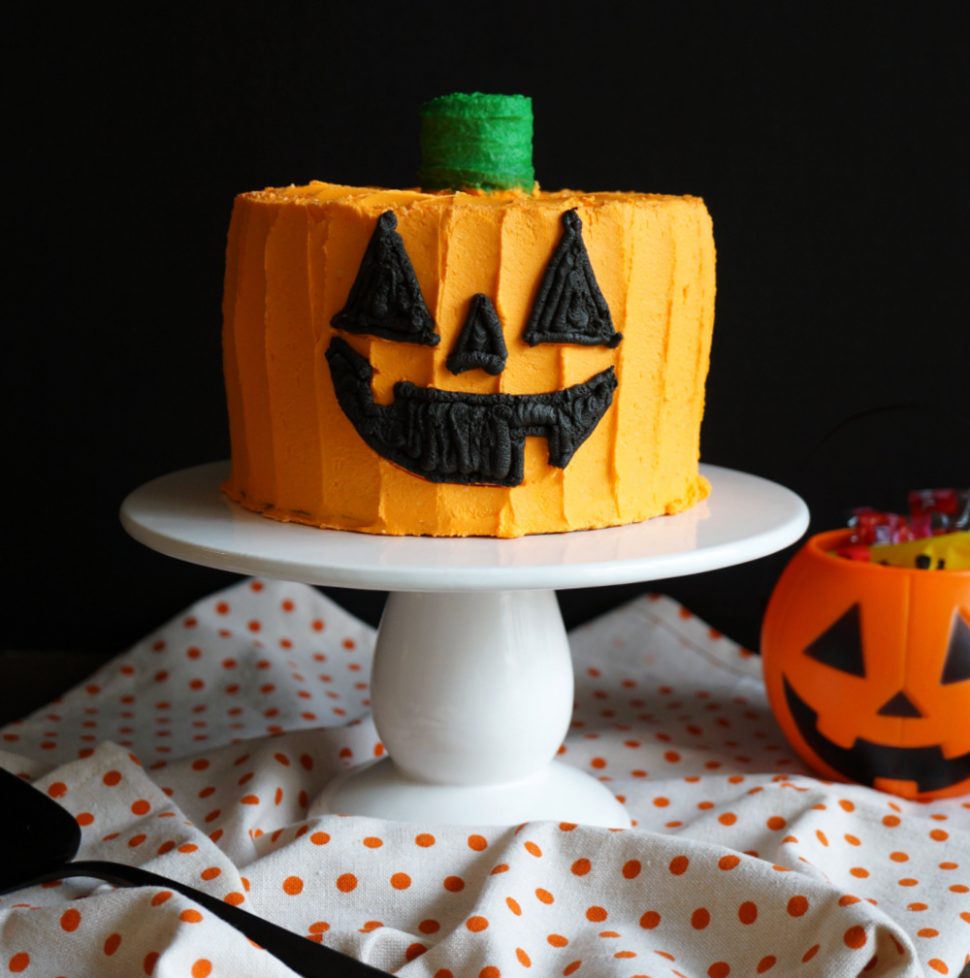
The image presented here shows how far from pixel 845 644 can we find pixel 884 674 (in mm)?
49

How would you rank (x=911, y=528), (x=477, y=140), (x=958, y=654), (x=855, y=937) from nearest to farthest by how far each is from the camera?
(x=855, y=937), (x=477, y=140), (x=958, y=654), (x=911, y=528)

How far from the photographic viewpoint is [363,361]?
1.20 m

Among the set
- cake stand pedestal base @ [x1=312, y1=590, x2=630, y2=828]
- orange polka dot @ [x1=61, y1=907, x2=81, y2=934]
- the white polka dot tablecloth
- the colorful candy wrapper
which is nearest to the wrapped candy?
the colorful candy wrapper

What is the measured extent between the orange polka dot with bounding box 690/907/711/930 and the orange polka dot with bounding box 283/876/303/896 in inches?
12.7

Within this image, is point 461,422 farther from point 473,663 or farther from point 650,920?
point 650,920

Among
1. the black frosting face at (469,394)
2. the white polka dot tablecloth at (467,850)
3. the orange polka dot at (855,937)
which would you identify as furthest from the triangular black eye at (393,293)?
the orange polka dot at (855,937)

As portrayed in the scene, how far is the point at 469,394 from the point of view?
3.91 feet

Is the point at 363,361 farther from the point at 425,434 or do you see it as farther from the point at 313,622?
the point at 313,622

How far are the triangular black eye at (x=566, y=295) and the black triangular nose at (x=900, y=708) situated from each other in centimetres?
55

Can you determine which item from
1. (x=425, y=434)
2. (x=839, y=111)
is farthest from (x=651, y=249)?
(x=839, y=111)

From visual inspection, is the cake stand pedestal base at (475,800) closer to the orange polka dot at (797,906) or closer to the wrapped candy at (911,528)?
the orange polka dot at (797,906)

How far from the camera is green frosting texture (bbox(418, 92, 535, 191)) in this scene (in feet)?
4.27

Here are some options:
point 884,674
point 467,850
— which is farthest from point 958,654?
point 467,850

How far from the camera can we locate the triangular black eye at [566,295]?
1181 millimetres
